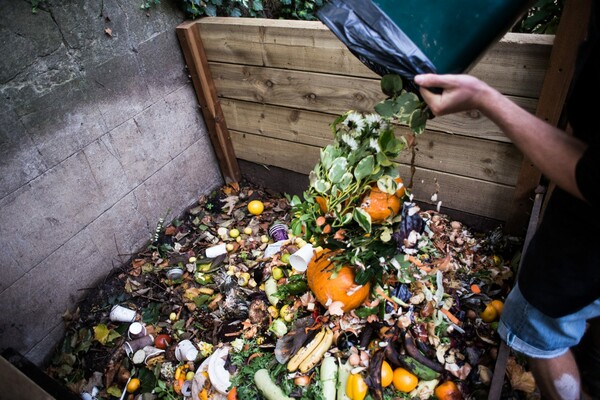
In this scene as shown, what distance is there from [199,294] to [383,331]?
1.29 m

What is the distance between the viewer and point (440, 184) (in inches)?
101

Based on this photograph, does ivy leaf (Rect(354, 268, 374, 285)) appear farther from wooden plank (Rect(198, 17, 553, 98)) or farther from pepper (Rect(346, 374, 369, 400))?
wooden plank (Rect(198, 17, 553, 98))

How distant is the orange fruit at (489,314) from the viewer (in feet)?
6.82

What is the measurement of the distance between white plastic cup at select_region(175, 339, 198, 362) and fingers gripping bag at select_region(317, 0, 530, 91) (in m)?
1.90

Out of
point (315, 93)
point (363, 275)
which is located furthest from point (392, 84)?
point (315, 93)

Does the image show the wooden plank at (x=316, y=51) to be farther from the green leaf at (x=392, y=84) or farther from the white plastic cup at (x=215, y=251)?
the white plastic cup at (x=215, y=251)

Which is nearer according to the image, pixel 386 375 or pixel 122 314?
pixel 386 375

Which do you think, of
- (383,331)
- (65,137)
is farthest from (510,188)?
(65,137)

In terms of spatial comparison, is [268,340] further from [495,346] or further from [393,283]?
[495,346]

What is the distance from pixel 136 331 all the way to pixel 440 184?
2.13 m

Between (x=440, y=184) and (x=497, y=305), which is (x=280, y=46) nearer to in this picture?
(x=440, y=184)

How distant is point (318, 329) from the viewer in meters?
2.15

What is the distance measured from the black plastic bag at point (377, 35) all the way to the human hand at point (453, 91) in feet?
0.24

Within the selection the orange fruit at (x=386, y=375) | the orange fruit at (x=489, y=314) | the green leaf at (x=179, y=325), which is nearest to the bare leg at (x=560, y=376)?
the orange fruit at (x=489, y=314)
